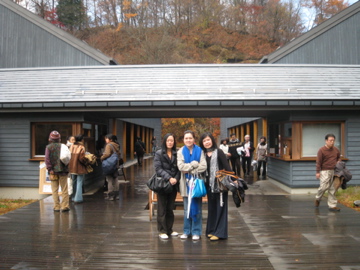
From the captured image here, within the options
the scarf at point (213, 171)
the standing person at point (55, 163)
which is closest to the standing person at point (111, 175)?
the standing person at point (55, 163)

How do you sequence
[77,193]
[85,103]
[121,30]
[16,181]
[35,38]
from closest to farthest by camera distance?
[77,193], [85,103], [16,181], [35,38], [121,30]

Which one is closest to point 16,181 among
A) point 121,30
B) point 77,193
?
point 77,193

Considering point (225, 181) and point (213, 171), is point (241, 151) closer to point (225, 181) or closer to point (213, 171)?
point (213, 171)

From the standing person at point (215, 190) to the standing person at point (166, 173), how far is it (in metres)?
0.51

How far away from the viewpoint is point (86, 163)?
33.9 feet

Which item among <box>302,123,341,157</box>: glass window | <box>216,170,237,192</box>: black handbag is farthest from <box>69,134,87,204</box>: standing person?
<box>302,123,341,157</box>: glass window

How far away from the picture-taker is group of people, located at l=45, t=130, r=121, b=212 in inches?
348

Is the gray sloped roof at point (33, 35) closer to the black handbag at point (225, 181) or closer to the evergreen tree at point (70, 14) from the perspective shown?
the black handbag at point (225, 181)

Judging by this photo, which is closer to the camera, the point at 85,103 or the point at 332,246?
the point at 332,246

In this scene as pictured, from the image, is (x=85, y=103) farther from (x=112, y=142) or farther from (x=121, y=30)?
(x=121, y=30)

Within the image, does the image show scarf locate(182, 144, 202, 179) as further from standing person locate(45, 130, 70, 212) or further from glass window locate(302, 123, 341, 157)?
glass window locate(302, 123, 341, 157)

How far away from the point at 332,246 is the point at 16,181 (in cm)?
979

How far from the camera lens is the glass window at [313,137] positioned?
467 inches

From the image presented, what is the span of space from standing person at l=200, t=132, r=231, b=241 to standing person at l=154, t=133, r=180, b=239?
51cm
